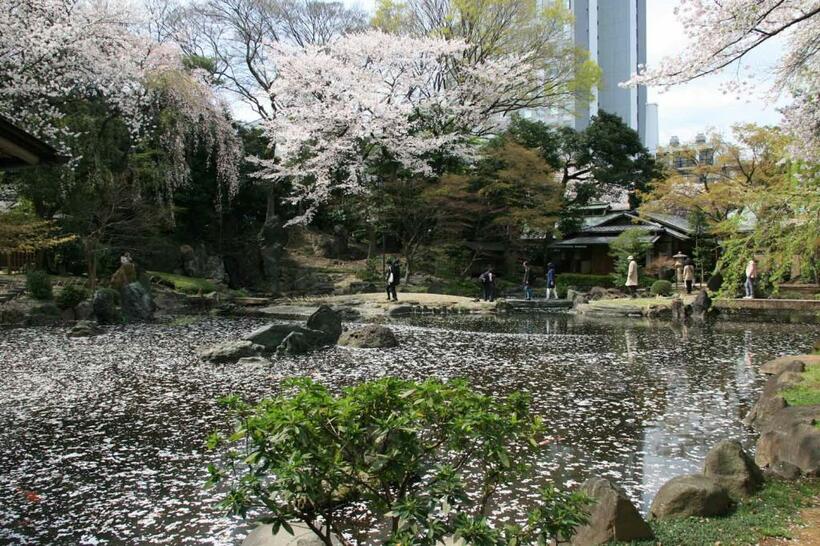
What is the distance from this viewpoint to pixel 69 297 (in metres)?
20.5

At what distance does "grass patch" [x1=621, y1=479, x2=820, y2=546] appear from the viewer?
4125 mm

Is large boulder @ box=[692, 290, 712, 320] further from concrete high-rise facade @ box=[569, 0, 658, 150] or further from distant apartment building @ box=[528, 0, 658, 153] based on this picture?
concrete high-rise facade @ box=[569, 0, 658, 150]

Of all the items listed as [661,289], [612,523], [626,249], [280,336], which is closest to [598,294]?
[661,289]

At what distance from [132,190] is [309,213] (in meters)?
10.8

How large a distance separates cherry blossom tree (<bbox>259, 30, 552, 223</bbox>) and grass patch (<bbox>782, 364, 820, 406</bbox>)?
25.4 metres

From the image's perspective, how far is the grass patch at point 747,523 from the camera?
4.12m

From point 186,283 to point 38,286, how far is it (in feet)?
24.9

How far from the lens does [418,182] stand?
33.1 meters

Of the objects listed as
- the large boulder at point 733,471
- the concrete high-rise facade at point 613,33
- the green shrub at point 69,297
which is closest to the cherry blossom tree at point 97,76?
the green shrub at point 69,297

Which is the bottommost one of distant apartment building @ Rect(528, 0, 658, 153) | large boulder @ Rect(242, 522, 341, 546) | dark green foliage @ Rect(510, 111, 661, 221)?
large boulder @ Rect(242, 522, 341, 546)

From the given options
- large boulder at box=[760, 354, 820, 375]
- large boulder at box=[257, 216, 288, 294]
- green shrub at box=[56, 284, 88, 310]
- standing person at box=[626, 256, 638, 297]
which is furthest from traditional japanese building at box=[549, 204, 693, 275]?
green shrub at box=[56, 284, 88, 310]

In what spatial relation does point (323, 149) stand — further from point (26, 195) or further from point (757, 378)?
point (757, 378)

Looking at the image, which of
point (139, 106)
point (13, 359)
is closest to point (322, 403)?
point (13, 359)

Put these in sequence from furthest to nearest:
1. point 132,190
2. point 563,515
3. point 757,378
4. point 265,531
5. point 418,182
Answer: point 418,182
point 132,190
point 757,378
point 265,531
point 563,515
